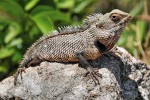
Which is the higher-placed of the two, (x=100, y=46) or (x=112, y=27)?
(x=112, y=27)

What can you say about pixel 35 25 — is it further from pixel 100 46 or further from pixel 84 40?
pixel 100 46

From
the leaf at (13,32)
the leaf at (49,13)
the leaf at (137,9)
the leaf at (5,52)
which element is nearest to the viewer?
the leaf at (5,52)

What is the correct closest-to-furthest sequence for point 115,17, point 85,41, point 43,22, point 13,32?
point 115,17, point 85,41, point 43,22, point 13,32

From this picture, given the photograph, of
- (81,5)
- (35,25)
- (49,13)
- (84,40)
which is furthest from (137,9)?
(84,40)

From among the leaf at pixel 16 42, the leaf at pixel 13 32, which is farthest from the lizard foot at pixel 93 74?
the leaf at pixel 13 32

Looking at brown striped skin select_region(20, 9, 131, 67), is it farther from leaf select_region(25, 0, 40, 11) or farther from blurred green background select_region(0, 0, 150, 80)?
leaf select_region(25, 0, 40, 11)

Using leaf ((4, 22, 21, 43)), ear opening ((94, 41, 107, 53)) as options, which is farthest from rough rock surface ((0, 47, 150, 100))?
leaf ((4, 22, 21, 43))

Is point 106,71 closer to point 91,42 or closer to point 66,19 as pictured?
point 91,42

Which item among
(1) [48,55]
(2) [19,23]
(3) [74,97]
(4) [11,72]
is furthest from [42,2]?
(3) [74,97]

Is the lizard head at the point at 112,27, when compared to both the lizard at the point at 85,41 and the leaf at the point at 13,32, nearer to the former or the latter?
the lizard at the point at 85,41
